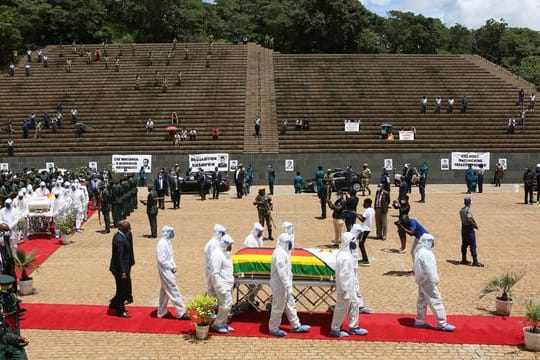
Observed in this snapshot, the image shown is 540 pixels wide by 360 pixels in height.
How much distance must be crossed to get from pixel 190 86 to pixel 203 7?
37113 millimetres

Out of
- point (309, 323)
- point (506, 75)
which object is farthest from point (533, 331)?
point (506, 75)

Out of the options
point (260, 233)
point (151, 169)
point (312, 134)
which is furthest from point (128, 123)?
point (260, 233)

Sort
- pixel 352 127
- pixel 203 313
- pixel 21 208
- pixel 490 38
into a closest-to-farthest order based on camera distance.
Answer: pixel 203 313
pixel 21 208
pixel 352 127
pixel 490 38

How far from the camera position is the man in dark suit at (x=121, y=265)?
11758 millimetres

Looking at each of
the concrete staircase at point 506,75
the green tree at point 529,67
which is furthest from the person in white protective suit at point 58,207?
the green tree at point 529,67

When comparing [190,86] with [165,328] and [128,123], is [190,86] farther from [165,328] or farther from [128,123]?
[165,328]

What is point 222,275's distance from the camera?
10656mm

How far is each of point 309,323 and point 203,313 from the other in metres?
2.12

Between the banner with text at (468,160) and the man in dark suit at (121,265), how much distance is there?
2997cm

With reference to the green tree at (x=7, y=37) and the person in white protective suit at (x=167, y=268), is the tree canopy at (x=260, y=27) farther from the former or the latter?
the person in white protective suit at (x=167, y=268)

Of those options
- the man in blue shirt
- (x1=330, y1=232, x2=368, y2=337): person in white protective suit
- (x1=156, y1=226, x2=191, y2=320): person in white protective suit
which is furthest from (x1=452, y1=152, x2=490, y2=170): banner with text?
(x1=156, y1=226, x2=191, y2=320): person in white protective suit

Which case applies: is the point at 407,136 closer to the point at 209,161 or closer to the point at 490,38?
the point at 209,161

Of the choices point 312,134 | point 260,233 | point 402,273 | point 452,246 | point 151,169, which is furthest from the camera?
point 312,134

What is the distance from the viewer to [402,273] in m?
15.0
